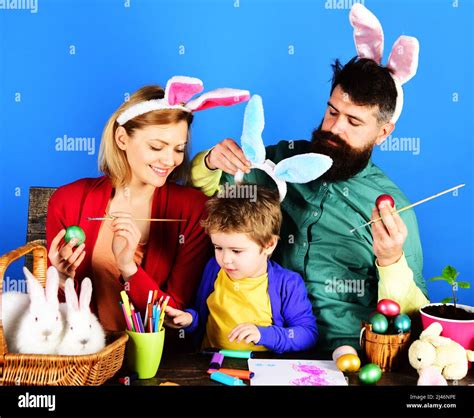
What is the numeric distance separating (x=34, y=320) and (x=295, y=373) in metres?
0.66

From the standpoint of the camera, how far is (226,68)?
1.96 meters

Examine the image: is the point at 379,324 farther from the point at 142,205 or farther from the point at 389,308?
the point at 142,205

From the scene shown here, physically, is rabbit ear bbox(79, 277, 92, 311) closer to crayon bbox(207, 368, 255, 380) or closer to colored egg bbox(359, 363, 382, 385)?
crayon bbox(207, 368, 255, 380)

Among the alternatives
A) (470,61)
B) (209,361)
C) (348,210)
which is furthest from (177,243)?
(470,61)

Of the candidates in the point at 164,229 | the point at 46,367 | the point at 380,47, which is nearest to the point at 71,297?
the point at 46,367

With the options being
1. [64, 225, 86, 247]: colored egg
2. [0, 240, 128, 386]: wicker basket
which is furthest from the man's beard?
[0, 240, 128, 386]: wicker basket

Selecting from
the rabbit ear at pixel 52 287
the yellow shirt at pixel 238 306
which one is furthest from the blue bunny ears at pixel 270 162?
the rabbit ear at pixel 52 287

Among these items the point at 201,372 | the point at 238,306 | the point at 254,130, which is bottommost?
the point at 201,372

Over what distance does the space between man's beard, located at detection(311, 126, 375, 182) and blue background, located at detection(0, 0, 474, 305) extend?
55 millimetres

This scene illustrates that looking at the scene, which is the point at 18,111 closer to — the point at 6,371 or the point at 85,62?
the point at 85,62

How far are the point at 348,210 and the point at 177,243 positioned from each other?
0.51m

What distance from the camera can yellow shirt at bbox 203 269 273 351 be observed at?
1.87 m

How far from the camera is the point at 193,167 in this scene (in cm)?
197

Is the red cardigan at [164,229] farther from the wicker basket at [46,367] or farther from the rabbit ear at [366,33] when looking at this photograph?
the rabbit ear at [366,33]
